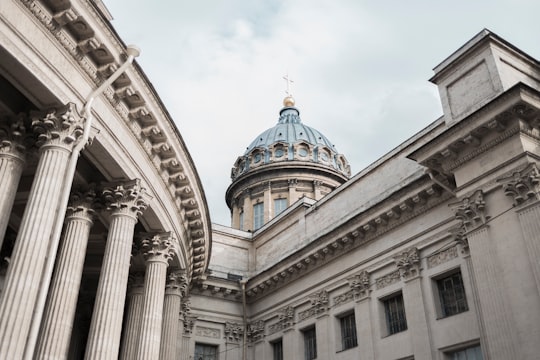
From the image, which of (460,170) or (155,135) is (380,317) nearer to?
(460,170)

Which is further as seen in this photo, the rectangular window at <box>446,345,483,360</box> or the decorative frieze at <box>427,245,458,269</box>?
the decorative frieze at <box>427,245,458,269</box>

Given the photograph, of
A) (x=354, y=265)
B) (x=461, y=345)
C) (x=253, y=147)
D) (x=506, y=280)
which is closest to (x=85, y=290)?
(x=354, y=265)

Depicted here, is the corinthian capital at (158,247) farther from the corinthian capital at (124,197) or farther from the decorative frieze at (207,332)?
the decorative frieze at (207,332)

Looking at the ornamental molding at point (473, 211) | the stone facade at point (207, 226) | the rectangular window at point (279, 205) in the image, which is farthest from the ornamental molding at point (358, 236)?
the rectangular window at point (279, 205)

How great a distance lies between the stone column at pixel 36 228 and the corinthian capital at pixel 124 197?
2887mm

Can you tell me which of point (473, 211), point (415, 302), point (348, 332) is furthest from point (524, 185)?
point (348, 332)

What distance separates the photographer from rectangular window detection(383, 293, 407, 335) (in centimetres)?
1978

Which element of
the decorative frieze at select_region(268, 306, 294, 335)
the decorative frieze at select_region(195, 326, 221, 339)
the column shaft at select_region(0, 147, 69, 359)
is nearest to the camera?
the column shaft at select_region(0, 147, 69, 359)

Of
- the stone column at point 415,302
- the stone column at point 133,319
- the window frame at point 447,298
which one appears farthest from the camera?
the stone column at point 415,302

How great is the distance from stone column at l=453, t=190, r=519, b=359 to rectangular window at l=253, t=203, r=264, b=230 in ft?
79.0

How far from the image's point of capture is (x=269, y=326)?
2647 centimetres

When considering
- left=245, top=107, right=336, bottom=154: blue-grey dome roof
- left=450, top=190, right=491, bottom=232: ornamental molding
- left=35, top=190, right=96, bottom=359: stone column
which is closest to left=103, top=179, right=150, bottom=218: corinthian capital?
left=35, top=190, right=96, bottom=359: stone column

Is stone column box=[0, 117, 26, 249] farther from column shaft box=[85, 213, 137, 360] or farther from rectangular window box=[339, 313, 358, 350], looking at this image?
rectangular window box=[339, 313, 358, 350]

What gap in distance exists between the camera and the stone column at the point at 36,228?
9.72 meters
